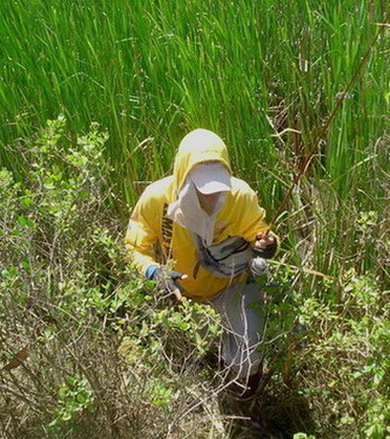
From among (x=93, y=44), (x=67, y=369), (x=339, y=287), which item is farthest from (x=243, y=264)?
(x=93, y=44)

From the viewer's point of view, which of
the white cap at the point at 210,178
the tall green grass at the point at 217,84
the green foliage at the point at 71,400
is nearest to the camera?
the green foliage at the point at 71,400

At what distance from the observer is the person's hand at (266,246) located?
104 inches

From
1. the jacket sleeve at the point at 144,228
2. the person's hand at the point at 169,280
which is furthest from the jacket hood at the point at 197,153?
the person's hand at the point at 169,280

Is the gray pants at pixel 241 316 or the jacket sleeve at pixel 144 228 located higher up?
the jacket sleeve at pixel 144 228

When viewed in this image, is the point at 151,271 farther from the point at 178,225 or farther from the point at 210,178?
the point at 210,178

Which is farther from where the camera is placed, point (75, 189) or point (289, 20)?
point (289, 20)

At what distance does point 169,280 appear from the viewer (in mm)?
2479

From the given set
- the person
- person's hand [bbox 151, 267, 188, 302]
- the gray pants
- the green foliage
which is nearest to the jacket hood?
the person

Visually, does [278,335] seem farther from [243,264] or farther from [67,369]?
[67,369]

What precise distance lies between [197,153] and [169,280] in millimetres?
385

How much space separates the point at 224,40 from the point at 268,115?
0.31 metres

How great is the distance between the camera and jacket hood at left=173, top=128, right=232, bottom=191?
8.26ft

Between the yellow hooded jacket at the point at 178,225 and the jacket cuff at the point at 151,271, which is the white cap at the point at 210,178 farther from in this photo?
the jacket cuff at the point at 151,271

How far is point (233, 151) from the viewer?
9.73 feet
